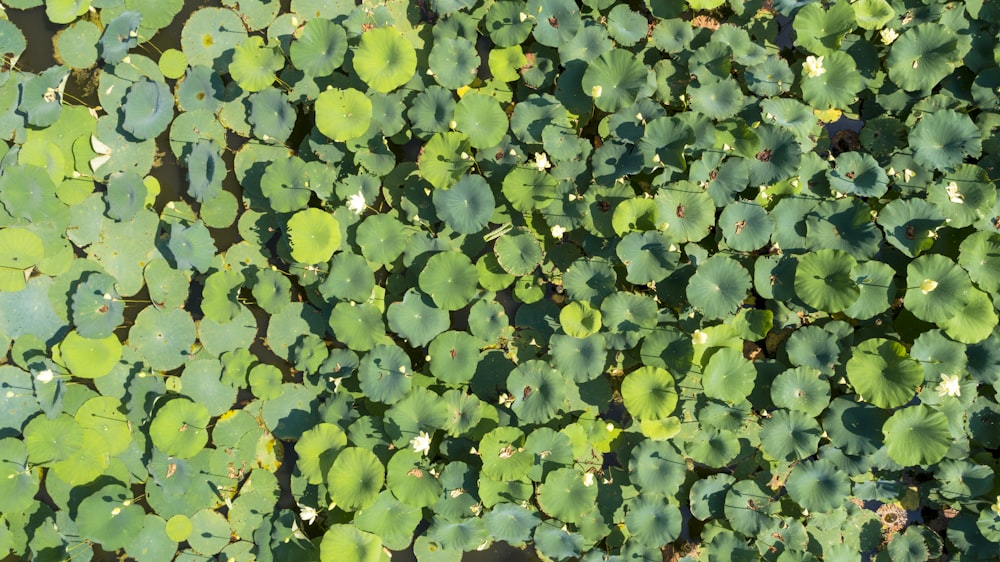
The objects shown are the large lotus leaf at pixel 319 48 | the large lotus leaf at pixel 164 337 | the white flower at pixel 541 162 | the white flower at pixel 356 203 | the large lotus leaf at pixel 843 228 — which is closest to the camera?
the large lotus leaf at pixel 843 228

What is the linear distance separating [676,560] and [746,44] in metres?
3.58

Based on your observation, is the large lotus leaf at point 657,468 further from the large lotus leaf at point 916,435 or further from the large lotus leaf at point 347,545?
the large lotus leaf at point 347,545

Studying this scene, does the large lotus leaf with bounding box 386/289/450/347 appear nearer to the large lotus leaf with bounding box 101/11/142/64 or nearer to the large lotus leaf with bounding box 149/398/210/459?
the large lotus leaf with bounding box 149/398/210/459

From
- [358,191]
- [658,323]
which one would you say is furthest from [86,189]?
[658,323]

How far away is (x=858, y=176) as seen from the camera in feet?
12.2

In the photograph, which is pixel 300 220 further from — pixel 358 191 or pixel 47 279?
pixel 47 279

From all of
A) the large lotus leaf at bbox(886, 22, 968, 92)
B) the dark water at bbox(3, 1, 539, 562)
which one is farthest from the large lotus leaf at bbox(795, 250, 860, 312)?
the dark water at bbox(3, 1, 539, 562)

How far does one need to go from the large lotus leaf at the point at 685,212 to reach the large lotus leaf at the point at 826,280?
2.08 feet

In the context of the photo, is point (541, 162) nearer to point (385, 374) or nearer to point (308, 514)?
point (385, 374)

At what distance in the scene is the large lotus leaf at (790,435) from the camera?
11.9ft

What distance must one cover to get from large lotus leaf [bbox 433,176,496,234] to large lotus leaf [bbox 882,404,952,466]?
284 centimetres

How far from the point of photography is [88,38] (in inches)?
168

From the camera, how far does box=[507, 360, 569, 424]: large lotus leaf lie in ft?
12.2

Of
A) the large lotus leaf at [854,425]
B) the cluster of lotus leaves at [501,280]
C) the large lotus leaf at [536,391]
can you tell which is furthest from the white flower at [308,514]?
the large lotus leaf at [854,425]
